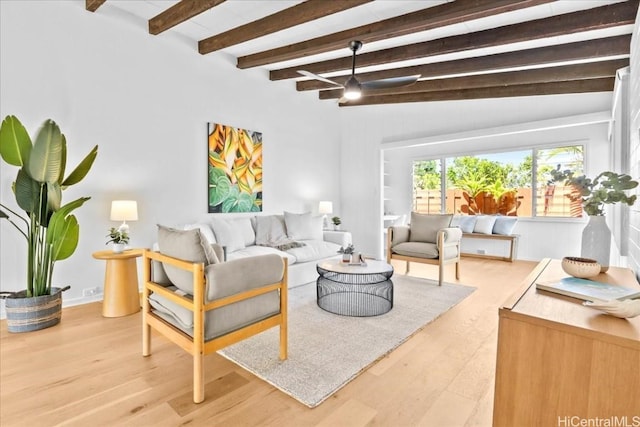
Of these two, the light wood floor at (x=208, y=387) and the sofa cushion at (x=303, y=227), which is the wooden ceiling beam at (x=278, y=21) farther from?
the light wood floor at (x=208, y=387)

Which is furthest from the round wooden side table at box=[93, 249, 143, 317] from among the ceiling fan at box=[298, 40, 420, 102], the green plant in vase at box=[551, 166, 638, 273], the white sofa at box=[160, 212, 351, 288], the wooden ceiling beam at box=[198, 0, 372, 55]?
the green plant in vase at box=[551, 166, 638, 273]

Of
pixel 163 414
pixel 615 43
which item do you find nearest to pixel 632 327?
pixel 163 414

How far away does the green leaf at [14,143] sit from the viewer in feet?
8.25

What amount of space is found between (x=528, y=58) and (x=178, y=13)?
3.96m

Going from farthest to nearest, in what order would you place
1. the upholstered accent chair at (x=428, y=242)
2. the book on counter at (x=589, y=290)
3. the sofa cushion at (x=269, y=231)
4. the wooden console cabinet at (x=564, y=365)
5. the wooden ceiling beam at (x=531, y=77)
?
the sofa cushion at (x=269, y=231) → the upholstered accent chair at (x=428, y=242) → the wooden ceiling beam at (x=531, y=77) → the book on counter at (x=589, y=290) → the wooden console cabinet at (x=564, y=365)

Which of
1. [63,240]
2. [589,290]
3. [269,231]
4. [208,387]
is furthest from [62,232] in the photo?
[589,290]

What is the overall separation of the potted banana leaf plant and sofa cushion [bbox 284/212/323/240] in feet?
8.56

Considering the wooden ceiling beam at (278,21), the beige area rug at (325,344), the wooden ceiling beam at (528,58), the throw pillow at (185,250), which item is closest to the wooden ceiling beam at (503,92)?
the wooden ceiling beam at (528,58)

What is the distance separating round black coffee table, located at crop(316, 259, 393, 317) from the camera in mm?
3133

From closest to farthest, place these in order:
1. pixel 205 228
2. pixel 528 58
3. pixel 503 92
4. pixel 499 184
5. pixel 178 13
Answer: pixel 178 13 → pixel 528 58 → pixel 205 228 → pixel 503 92 → pixel 499 184

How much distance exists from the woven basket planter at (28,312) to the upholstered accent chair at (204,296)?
47.5 inches

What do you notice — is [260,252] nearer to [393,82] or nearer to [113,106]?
[113,106]

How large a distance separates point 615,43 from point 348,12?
9.09ft

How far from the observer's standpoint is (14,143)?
2.55m
